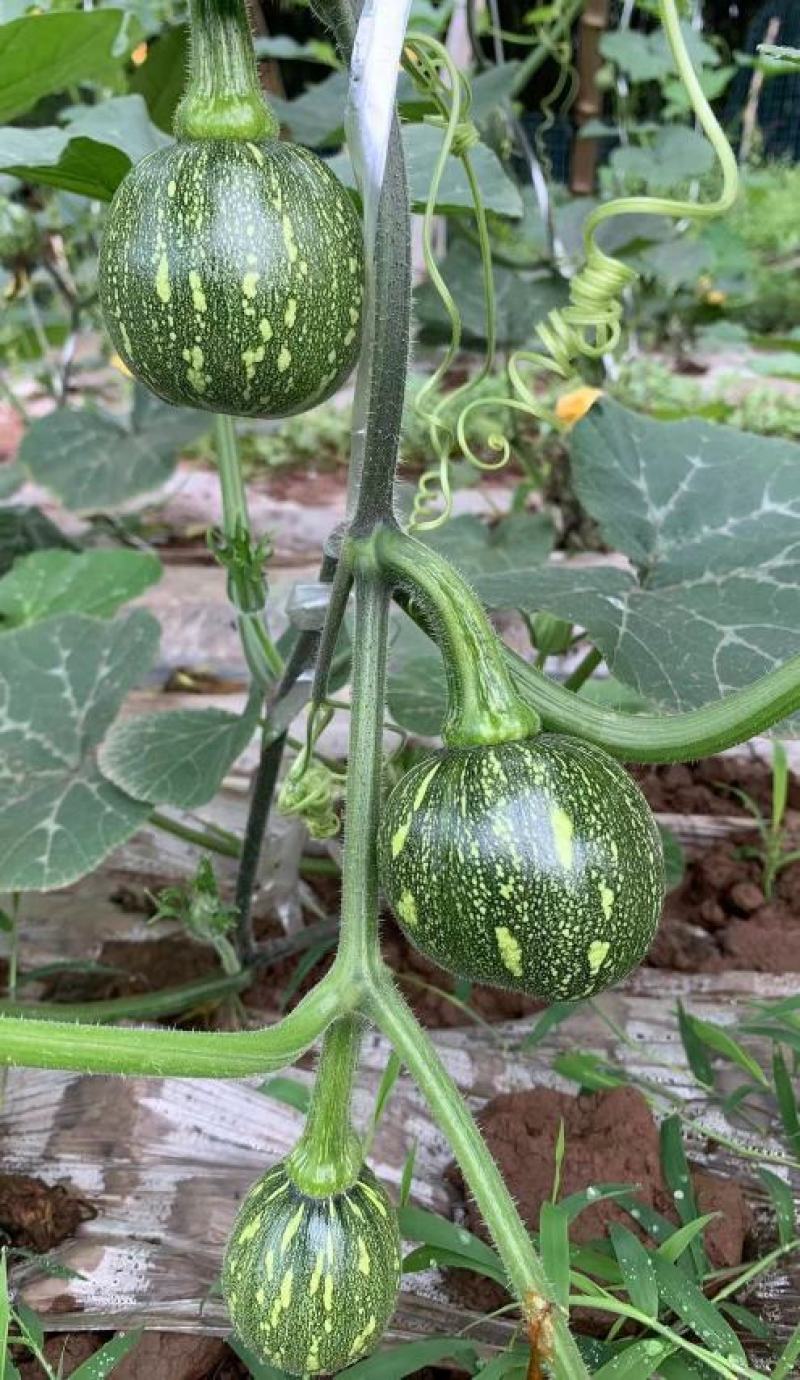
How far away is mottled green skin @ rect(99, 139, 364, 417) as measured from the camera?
850 millimetres

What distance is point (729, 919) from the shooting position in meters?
1.81

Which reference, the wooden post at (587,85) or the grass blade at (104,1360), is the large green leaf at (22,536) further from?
the wooden post at (587,85)

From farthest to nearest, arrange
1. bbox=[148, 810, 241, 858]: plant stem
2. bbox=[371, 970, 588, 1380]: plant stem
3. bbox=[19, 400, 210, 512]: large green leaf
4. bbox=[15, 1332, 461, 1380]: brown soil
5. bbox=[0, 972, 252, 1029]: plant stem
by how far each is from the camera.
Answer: bbox=[19, 400, 210, 512]: large green leaf, bbox=[148, 810, 241, 858]: plant stem, bbox=[0, 972, 252, 1029]: plant stem, bbox=[15, 1332, 461, 1380]: brown soil, bbox=[371, 970, 588, 1380]: plant stem

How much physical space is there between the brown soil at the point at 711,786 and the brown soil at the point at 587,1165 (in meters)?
0.83

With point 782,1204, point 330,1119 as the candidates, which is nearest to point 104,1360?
point 330,1119

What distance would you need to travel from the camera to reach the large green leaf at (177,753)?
1.44 meters

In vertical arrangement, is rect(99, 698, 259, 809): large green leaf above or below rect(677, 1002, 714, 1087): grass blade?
above

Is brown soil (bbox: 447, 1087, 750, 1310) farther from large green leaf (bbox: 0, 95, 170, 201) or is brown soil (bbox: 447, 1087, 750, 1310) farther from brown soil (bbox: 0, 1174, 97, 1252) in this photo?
large green leaf (bbox: 0, 95, 170, 201)

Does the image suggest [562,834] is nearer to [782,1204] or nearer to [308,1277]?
[308,1277]

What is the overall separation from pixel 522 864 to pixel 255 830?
670 millimetres

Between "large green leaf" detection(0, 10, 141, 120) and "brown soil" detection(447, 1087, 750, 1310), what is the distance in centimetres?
134

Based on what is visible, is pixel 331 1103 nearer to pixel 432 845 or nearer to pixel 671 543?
pixel 432 845

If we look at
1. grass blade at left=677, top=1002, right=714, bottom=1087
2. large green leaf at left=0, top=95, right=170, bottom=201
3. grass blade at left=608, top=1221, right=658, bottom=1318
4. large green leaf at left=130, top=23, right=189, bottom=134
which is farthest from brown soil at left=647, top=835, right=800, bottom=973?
large green leaf at left=130, top=23, right=189, bottom=134

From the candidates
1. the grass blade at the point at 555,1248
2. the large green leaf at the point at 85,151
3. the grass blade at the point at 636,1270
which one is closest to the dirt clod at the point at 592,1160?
the grass blade at the point at 636,1270
